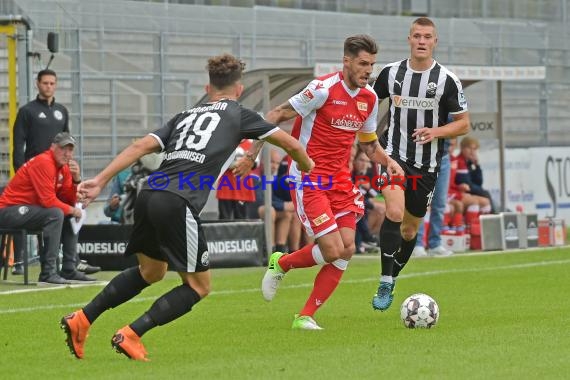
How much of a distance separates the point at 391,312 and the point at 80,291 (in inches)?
144

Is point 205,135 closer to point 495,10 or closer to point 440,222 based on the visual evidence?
point 440,222

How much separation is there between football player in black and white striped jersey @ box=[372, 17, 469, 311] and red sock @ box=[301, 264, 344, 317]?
0.79 m

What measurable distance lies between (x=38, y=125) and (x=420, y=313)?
273 inches

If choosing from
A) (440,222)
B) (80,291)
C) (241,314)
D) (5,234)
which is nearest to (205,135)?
(241,314)

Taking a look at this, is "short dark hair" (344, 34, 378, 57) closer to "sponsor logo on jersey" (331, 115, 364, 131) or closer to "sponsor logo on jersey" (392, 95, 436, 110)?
"sponsor logo on jersey" (331, 115, 364, 131)

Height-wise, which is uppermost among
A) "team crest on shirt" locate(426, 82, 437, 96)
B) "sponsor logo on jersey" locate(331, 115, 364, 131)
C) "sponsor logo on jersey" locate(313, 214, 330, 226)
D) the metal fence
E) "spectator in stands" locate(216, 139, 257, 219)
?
the metal fence

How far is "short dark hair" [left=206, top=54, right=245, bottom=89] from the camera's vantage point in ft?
25.2

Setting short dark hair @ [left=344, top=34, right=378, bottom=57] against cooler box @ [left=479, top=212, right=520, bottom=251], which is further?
cooler box @ [left=479, top=212, right=520, bottom=251]

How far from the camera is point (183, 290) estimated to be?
24.9 feet

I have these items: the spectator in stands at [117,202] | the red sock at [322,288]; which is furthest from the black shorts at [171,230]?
the spectator in stands at [117,202]

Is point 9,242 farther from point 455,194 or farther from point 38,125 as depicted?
point 455,194

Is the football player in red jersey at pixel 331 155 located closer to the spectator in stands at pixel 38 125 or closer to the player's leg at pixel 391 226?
the player's leg at pixel 391 226

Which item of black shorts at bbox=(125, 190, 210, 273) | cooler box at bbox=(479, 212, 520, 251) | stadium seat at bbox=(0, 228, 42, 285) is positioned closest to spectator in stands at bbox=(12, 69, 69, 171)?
stadium seat at bbox=(0, 228, 42, 285)

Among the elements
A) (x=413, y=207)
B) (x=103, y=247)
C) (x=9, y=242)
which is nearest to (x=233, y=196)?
(x=103, y=247)
